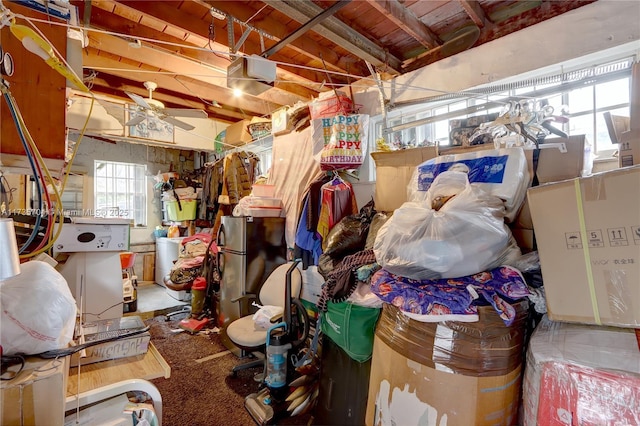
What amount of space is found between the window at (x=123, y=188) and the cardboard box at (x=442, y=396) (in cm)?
507

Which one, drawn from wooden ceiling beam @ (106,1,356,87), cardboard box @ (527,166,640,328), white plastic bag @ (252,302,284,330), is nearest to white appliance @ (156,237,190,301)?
white plastic bag @ (252,302,284,330)

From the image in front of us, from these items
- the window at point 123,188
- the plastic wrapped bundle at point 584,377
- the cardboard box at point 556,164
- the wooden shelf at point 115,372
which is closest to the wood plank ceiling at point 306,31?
the cardboard box at point 556,164

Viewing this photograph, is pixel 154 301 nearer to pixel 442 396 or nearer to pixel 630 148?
pixel 442 396

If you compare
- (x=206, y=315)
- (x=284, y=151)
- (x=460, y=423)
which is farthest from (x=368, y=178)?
(x=206, y=315)

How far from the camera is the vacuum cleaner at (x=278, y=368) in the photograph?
1924 mm

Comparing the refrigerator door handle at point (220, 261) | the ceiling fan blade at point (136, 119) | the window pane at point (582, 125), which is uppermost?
the ceiling fan blade at point (136, 119)

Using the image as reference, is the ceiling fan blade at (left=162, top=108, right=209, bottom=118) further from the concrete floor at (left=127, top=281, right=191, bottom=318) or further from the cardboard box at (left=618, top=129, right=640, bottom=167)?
the cardboard box at (left=618, top=129, right=640, bottom=167)

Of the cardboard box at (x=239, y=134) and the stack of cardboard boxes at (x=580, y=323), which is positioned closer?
the stack of cardboard boxes at (x=580, y=323)

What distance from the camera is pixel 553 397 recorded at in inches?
37.7

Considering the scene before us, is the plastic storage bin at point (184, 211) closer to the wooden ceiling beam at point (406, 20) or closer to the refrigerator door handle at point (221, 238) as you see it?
the refrigerator door handle at point (221, 238)

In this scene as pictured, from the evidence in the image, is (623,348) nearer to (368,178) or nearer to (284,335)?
(284,335)

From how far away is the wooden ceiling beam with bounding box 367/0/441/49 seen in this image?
1852 millimetres

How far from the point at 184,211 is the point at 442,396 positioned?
181 inches

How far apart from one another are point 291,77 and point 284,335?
2403 mm
